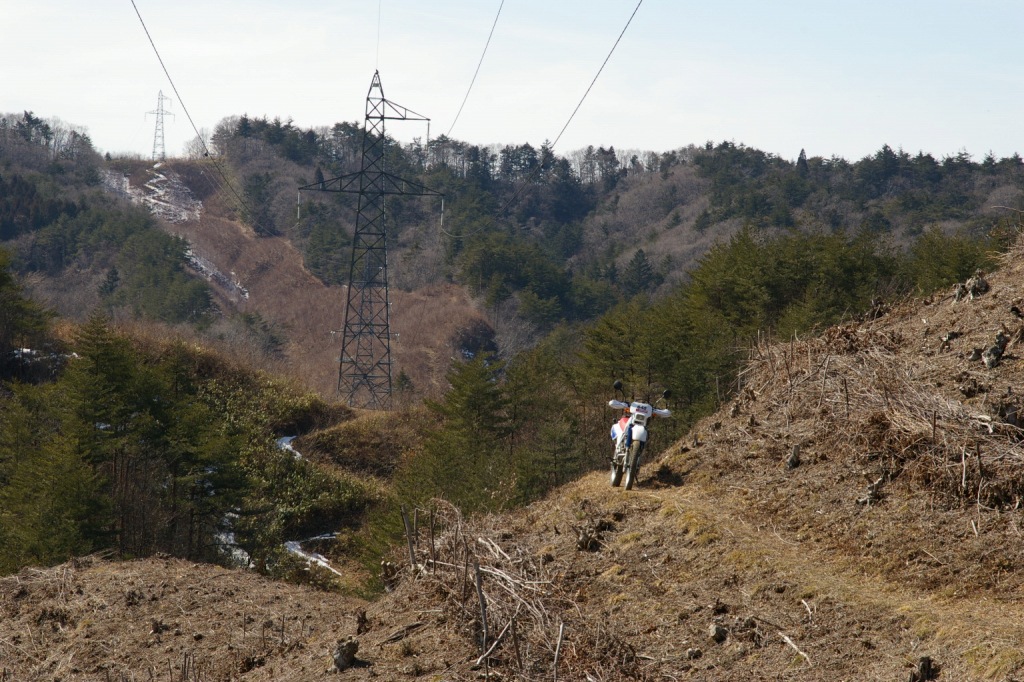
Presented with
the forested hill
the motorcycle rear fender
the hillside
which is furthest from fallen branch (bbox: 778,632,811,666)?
the forested hill

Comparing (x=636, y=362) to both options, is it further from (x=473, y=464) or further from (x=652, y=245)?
(x=652, y=245)

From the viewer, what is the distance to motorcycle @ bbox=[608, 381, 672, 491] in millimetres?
11969

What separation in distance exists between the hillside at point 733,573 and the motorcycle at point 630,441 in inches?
10.5

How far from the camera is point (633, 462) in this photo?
39.5ft

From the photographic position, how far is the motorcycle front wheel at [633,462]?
12.0 meters

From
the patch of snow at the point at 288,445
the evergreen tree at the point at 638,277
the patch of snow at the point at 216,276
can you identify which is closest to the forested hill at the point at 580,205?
the evergreen tree at the point at 638,277

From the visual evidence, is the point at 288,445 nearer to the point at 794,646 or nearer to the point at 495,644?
the point at 495,644

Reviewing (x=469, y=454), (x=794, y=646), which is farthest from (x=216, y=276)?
(x=794, y=646)

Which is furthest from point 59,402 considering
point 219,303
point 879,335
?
point 219,303

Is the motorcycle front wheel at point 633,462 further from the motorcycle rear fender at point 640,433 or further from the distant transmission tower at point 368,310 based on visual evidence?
the distant transmission tower at point 368,310

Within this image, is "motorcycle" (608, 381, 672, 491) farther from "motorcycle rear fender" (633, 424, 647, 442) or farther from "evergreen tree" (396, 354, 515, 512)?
"evergreen tree" (396, 354, 515, 512)

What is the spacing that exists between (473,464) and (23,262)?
6925 centimetres

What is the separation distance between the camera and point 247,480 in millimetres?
27641

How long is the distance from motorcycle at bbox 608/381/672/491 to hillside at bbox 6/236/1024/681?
0.88 feet
